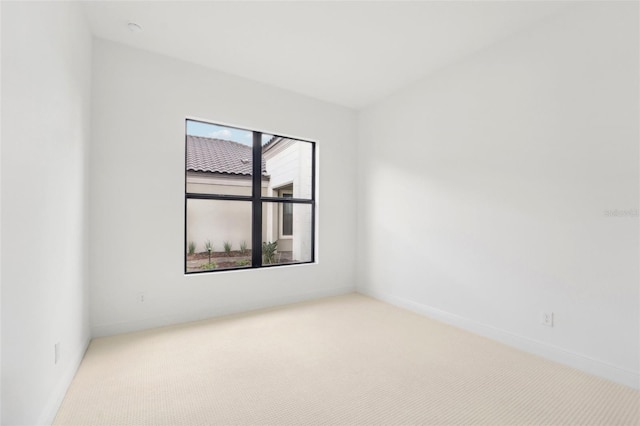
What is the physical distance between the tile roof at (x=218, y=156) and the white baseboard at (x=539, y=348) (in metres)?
2.61

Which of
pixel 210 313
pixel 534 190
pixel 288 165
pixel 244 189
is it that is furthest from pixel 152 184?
pixel 534 190

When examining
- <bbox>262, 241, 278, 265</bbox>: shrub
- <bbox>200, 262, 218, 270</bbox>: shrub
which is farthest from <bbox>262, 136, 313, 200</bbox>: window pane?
<bbox>200, 262, 218, 270</bbox>: shrub

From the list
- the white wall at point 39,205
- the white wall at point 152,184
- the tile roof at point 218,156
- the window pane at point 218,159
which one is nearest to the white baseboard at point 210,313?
the white wall at point 152,184

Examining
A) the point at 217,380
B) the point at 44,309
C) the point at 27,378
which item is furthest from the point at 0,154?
the point at 217,380

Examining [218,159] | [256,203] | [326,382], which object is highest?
[218,159]

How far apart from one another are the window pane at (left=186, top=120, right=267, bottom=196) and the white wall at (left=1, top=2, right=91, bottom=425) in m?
1.18

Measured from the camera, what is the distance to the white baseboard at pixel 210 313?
2902mm

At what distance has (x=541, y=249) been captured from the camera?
2592 mm

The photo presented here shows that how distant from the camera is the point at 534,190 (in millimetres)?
2645

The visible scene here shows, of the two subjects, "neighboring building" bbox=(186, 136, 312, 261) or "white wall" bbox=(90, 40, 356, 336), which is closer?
"white wall" bbox=(90, 40, 356, 336)

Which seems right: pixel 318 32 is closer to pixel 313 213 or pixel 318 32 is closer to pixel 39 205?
pixel 313 213

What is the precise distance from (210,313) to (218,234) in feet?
2.88

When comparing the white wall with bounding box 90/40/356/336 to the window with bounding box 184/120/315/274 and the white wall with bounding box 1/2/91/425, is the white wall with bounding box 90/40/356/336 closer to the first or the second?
the window with bounding box 184/120/315/274

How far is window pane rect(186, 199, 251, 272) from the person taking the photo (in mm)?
3453
